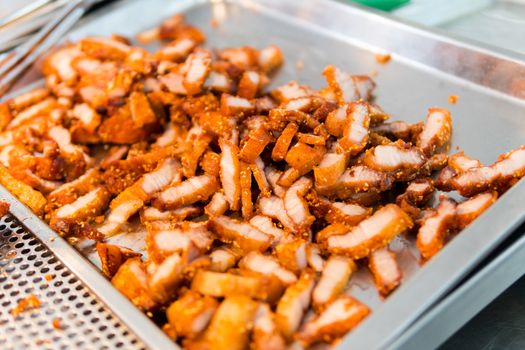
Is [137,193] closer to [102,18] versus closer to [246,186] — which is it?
[246,186]

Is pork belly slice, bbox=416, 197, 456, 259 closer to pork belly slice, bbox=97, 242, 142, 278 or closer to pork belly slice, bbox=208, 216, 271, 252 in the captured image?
pork belly slice, bbox=208, 216, 271, 252

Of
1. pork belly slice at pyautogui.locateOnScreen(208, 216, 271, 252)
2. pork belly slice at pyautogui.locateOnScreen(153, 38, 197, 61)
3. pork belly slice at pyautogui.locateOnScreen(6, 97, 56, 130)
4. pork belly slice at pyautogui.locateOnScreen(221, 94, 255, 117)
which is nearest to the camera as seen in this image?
pork belly slice at pyautogui.locateOnScreen(208, 216, 271, 252)

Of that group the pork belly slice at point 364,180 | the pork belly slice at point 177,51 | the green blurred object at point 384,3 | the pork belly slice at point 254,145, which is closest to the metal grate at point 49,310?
the pork belly slice at point 254,145

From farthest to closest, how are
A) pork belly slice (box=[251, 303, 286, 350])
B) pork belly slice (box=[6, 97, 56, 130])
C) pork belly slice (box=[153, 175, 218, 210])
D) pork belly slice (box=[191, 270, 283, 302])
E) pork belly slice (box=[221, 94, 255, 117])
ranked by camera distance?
pork belly slice (box=[6, 97, 56, 130]) < pork belly slice (box=[221, 94, 255, 117]) < pork belly slice (box=[153, 175, 218, 210]) < pork belly slice (box=[191, 270, 283, 302]) < pork belly slice (box=[251, 303, 286, 350])

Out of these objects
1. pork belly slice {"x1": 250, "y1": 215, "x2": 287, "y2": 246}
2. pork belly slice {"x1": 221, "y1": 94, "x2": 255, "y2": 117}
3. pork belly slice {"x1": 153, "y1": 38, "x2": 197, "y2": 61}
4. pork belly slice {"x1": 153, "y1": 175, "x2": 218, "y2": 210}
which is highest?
pork belly slice {"x1": 153, "y1": 38, "x2": 197, "y2": 61}

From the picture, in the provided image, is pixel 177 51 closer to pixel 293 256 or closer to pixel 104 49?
pixel 104 49

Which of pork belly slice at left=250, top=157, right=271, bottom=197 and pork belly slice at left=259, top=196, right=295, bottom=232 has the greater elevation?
pork belly slice at left=250, top=157, right=271, bottom=197

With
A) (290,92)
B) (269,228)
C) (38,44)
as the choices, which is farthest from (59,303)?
(38,44)

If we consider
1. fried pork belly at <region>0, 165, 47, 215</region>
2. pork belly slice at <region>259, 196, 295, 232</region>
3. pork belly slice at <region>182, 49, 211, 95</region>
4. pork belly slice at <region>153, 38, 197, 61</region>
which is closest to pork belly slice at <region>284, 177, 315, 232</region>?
pork belly slice at <region>259, 196, 295, 232</region>
